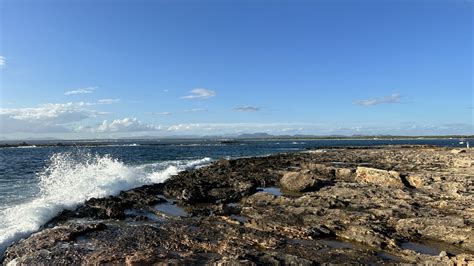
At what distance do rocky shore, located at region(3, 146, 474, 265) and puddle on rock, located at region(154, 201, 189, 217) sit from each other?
6 cm

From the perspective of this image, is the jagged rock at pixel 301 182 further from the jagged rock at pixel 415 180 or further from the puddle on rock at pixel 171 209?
the puddle on rock at pixel 171 209

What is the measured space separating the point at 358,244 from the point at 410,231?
9.72 ft

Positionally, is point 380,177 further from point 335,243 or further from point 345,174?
point 335,243

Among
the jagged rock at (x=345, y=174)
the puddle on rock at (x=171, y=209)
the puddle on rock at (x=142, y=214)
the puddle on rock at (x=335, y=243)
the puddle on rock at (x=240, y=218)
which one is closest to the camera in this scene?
the puddle on rock at (x=335, y=243)

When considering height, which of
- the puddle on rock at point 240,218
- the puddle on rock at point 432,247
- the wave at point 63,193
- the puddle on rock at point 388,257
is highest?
the wave at point 63,193

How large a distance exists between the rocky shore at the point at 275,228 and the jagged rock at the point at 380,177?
0.13 m

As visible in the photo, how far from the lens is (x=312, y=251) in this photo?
13438 mm

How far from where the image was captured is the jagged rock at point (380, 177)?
25.7 metres

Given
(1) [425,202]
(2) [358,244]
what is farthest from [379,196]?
(2) [358,244]

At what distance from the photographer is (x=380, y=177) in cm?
2686

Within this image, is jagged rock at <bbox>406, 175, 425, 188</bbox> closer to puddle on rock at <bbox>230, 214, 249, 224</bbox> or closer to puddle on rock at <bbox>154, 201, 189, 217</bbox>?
puddle on rock at <bbox>230, 214, 249, 224</bbox>

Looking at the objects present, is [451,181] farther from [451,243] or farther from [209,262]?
[209,262]

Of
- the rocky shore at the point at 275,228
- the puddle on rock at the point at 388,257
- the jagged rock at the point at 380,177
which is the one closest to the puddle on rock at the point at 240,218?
the rocky shore at the point at 275,228

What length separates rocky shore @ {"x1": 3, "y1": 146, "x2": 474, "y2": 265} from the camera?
1275 centimetres
